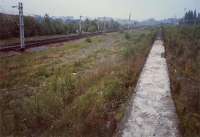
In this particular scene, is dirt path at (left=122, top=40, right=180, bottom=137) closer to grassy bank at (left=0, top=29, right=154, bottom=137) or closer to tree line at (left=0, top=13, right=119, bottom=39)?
grassy bank at (left=0, top=29, right=154, bottom=137)

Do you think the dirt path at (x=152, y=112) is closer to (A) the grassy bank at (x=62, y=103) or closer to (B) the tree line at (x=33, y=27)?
(A) the grassy bank at (x=62, y=103)

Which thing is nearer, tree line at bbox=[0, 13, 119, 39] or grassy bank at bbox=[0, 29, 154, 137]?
grassy bank at bbox=[0, 29, 154, 137]

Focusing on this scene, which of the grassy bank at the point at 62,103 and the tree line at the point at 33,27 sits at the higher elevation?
the tree line at the point at 33,27

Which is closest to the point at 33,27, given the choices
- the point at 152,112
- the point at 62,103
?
the point at 62,103

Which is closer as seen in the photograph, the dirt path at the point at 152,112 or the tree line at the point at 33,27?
the dirt path at the point at 152,112

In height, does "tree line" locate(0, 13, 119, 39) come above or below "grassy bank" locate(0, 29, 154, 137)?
above

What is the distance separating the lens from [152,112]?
629 centimetres

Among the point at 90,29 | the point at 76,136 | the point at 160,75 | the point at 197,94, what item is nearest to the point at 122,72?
the point at 160,75

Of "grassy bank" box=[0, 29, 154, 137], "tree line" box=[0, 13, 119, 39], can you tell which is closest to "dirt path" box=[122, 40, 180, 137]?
"grassy bank" box=[0, 29, 154, 137]

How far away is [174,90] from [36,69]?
747 centimetres

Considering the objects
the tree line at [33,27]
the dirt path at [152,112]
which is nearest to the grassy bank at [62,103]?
the dirt path at [152,112]

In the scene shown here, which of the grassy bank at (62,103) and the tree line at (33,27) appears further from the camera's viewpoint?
the tree line at (33,27)

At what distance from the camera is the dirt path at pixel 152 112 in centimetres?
511

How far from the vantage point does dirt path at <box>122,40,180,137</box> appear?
5105mm
